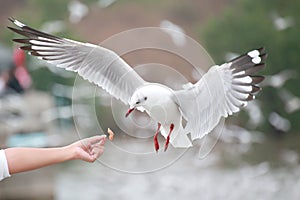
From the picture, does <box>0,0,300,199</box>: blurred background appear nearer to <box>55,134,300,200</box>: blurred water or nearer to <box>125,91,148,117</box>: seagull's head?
<box>55,134,300,200</box>: blurred water

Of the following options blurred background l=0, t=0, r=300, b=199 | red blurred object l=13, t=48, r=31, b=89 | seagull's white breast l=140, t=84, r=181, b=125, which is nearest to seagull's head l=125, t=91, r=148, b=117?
seagull's white breast l=140, t=84, r=181, b=125

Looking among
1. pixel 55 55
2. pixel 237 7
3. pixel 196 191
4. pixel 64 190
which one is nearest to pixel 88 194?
pixel 64 190

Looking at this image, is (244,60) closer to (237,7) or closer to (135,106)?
(135,106)

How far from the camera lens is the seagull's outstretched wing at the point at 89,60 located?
1334 mm

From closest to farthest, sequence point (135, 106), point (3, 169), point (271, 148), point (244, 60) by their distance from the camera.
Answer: point (3, 169) → point (135, 106) → point (244, 60) → point (271, 148)

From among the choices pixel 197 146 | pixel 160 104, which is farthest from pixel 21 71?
pixel 160 104

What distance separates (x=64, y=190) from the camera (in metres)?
3.54

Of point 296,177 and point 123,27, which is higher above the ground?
point 123,27

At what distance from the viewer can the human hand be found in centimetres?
108

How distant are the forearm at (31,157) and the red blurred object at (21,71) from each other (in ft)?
7.43

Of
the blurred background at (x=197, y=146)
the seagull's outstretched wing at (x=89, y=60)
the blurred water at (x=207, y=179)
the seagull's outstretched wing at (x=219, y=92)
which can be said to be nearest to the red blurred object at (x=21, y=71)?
the blurred background at (x=197, y=146)

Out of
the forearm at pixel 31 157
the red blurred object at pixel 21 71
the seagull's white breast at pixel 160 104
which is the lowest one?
the forearm at pixel 31 157

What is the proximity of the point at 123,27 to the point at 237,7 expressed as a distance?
52 centimetres

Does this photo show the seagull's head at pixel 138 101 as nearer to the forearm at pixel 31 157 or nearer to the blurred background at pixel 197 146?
the forearm at pixel 31 157
